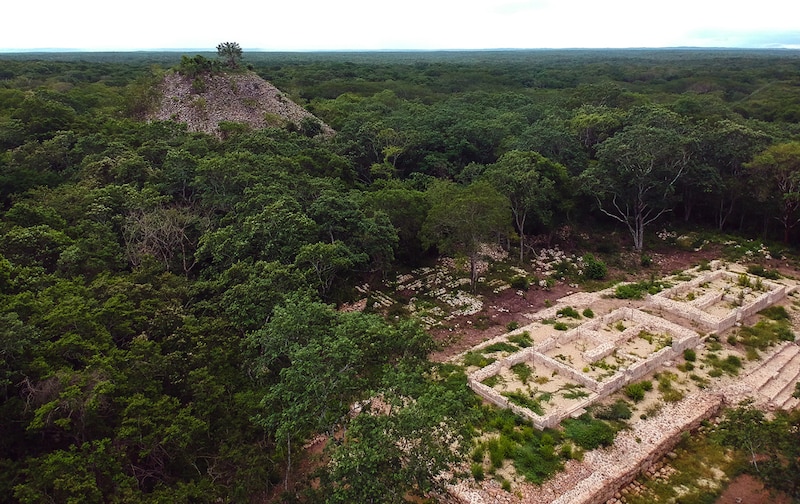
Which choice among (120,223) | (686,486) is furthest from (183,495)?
(120,223)

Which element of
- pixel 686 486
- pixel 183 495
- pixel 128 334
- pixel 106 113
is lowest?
pixel 686 486

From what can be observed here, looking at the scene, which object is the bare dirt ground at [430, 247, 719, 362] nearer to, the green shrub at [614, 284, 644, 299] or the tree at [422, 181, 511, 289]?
the green shrub at [614, 284, 644, 299]

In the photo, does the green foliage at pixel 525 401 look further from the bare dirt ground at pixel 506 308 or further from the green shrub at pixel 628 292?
the green shrub at pixel 628 292

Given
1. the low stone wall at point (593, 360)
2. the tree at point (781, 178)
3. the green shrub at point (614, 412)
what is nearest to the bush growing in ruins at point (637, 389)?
the low stone wall at point (593, 360)

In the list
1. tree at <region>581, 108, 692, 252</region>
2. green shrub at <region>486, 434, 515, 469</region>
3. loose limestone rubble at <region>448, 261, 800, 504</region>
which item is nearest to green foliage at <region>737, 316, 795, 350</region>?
loose limestone rubble at <region>448, 261, 800, 504</region>

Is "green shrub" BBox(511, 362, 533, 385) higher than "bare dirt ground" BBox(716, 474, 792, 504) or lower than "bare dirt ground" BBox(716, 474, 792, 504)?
higher

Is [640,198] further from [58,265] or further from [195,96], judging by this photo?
[195,96]

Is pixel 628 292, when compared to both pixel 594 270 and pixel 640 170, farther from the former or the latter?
pixel 640 170
